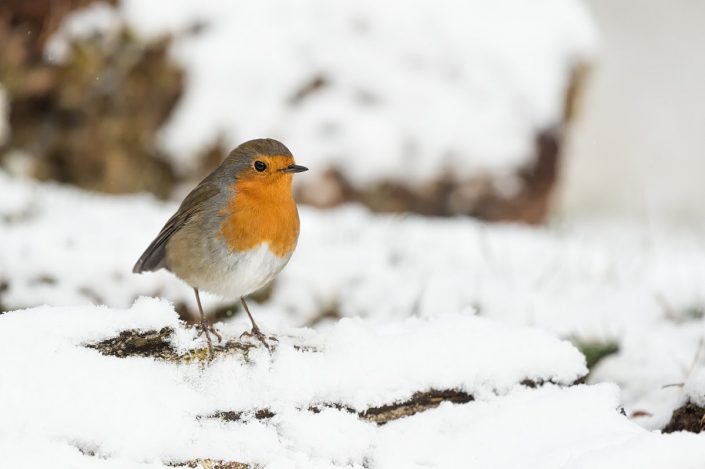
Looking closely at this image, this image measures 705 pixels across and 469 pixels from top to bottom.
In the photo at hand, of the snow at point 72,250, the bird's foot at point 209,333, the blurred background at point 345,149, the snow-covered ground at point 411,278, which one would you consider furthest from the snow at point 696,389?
the snow at point 72,250

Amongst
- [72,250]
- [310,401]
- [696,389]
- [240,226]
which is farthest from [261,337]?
[72,250]

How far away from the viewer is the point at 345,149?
6043mm

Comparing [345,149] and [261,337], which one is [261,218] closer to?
[261,337]

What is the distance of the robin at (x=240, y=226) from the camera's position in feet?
8.73

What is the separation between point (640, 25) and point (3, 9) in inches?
348

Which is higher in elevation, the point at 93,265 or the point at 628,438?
the point at 93,265

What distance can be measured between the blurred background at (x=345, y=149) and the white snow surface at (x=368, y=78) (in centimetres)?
1

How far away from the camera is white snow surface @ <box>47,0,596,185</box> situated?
5891mm

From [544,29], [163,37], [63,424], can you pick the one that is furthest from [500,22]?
[63,424]

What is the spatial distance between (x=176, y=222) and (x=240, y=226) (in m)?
0.32

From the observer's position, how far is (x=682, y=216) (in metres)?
8.95

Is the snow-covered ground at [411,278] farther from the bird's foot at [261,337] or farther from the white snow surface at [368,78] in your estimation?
the white snow surface at [368,78]

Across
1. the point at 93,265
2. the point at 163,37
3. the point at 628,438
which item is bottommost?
the point at 628,438

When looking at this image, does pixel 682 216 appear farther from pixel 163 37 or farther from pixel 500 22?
pixel 163 37
